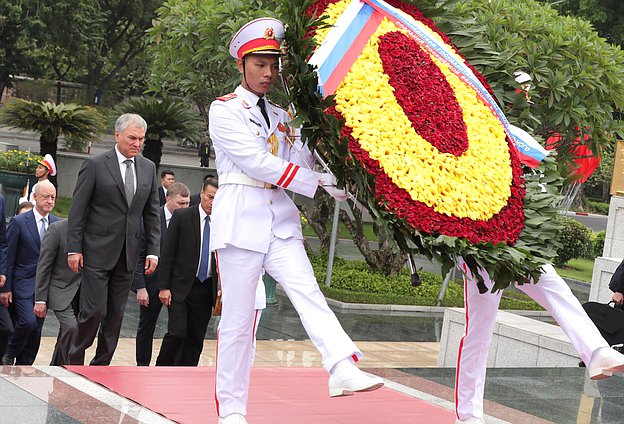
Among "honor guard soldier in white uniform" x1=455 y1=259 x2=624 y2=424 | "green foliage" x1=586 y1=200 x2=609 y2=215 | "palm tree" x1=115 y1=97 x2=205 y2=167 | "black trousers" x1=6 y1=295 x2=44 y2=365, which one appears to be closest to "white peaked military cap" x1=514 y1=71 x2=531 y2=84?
"honor guard soldier in white uniform" x1=455 y1=259 x2=624 y2=424

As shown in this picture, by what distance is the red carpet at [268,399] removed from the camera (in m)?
6.12

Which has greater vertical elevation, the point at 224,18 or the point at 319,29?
the point at 224,18

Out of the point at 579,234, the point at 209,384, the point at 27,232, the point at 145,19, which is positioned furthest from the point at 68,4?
the point at 209,384

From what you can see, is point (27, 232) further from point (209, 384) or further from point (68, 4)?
point (68, 4)

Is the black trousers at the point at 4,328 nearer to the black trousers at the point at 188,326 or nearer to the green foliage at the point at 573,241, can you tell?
the black trousers at the point at 188,326

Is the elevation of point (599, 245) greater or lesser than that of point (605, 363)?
lesser

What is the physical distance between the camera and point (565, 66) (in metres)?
16.0

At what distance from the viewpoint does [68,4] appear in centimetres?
3866

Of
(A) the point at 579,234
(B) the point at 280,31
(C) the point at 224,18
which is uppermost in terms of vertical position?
(C) the point at 224,18

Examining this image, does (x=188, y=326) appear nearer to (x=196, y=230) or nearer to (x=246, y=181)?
(x=196, y=230)

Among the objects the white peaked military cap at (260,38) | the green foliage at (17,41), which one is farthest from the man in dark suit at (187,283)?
the green foliage at (17,41)

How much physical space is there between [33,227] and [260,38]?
14.1ft

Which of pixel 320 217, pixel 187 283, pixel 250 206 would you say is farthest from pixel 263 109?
pixel 320 217

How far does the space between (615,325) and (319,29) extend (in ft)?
20.7
